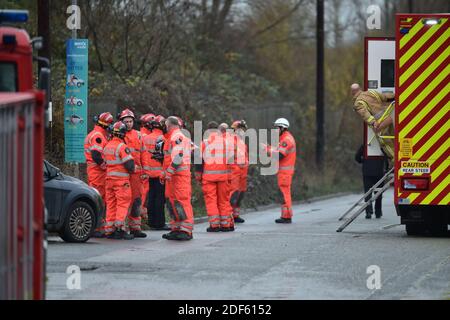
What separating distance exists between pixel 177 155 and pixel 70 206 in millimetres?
1787

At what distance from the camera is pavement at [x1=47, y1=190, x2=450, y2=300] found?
11.2m

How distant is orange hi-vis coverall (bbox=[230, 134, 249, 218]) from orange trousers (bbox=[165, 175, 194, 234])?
11.7 ft

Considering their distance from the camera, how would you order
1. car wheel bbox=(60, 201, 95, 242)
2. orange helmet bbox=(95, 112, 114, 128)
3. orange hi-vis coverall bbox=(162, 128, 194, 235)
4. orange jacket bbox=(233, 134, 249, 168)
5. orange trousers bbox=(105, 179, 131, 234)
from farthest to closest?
orange jacket bbox=(233, 134, 249, 168)
orange helmet bbox=(95, 112, 114, 128)
orange trousers bbox=(105, 179, 131, 234)
orange hi-vis coverall bbox=(162, 128, 194, 235)
car wheel bbox=(60, 201, 95, 242)

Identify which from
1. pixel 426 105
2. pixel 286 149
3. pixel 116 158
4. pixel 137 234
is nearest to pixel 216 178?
pixel 137 234

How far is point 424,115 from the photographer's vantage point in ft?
54.9

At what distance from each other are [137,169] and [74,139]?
2.70m

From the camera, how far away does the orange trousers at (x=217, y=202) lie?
18.7 m

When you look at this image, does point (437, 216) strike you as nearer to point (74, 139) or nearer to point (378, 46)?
point (378, 46)

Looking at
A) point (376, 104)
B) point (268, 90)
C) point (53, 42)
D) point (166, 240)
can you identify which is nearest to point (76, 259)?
point (166, 240)

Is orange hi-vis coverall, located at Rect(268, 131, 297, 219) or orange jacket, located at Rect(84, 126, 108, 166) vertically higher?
orange jacket, located at Rect(84, 126, 108, 166)

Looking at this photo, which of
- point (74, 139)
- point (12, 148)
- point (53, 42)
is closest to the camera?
point (12, 148)

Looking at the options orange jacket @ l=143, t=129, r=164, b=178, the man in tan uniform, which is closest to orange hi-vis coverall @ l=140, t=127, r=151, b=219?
orange jacket @ l=143, t=129, r=164, b=178

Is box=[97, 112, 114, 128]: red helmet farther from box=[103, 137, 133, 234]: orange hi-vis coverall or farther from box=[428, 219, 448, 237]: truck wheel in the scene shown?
box=[428, 219, 448, 237]: truck wheel
